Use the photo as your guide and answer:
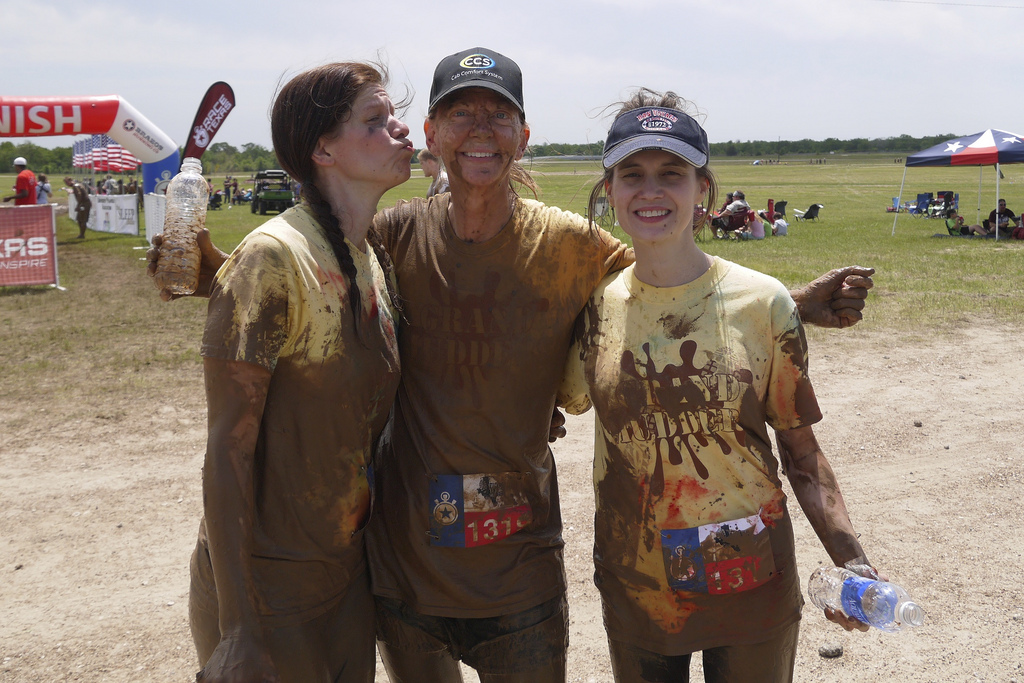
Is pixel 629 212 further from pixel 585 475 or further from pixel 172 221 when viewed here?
pixel 585 475

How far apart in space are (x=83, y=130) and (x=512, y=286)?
1816cm

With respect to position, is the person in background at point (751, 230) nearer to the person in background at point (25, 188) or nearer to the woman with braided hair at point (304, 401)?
the person in background at point (25, 188)

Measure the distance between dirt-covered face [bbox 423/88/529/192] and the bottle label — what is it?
1532 millimetres

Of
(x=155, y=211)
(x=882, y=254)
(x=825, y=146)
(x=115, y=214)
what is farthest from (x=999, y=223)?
(x=825, y=146)

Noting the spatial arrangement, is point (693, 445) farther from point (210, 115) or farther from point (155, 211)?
point (210, 115)

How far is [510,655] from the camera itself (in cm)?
230

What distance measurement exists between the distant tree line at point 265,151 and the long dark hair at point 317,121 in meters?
61.7

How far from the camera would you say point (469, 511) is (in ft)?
7.48

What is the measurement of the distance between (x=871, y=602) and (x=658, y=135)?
4.53 feet

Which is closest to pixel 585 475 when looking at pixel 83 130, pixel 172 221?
pixel 172 221

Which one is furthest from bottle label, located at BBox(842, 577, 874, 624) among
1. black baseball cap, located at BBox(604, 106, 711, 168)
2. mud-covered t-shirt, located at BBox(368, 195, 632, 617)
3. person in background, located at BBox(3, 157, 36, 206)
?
person in background, located at BBox(3, 157, 36, 206)

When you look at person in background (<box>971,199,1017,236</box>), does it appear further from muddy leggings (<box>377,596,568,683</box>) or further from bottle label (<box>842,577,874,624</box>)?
muddy leggings (<box>377,596,568,683</box>)

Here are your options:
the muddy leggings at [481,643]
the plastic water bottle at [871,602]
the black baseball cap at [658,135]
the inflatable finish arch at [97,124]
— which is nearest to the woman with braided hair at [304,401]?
the muddy leggings at [481,643]

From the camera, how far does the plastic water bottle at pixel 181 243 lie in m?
2.18
